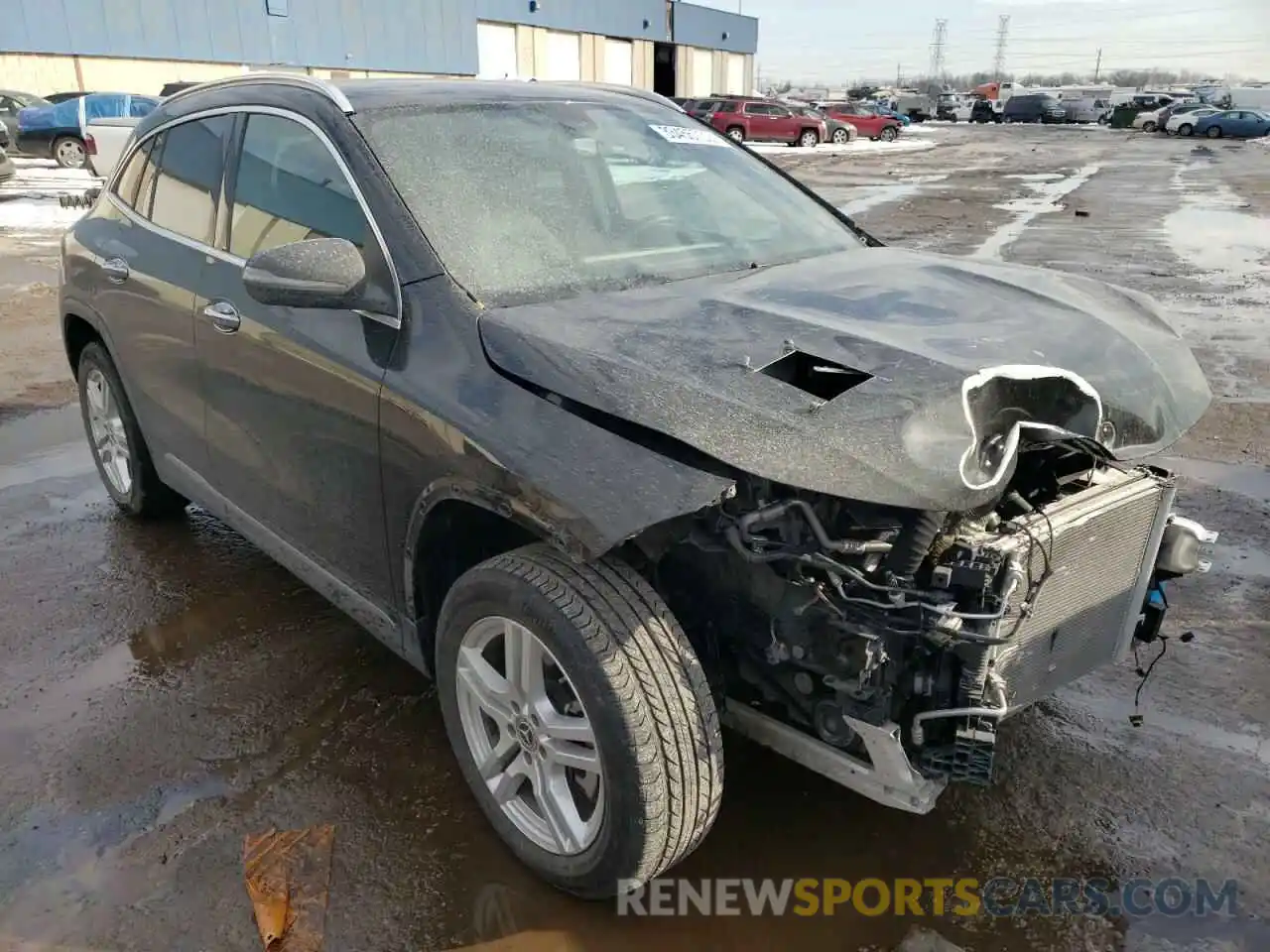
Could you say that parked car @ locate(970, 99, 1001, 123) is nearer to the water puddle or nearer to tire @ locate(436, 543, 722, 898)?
the water puddle

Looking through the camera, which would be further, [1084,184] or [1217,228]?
[1084,184]

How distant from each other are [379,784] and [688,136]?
2534 millimetres

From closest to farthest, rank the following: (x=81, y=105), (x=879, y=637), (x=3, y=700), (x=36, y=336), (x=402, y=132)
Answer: (x=879, y=637) → (x=402, y=132) → (x=3, y=700) → (x=36, y=336) → (x=81, y=105)

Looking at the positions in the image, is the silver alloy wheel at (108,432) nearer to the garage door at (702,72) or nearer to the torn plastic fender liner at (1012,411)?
the torn plastic fender liner at (1012,411)

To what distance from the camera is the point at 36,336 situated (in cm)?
856

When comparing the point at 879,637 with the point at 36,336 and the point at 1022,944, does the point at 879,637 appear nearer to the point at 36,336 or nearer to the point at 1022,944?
the point at 1022,944

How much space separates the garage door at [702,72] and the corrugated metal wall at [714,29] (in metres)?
0.59

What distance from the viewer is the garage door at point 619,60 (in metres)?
54.2

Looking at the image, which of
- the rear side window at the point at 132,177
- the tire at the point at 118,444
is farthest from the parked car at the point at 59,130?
the rear side window at the point at 132,177

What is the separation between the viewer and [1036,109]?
65188 mm

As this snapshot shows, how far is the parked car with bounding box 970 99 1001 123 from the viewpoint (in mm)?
67500

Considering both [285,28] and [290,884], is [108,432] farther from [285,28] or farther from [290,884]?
Result: [285,28]

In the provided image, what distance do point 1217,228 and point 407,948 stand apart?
640 inches

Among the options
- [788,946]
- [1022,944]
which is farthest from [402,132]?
[1022,944]
